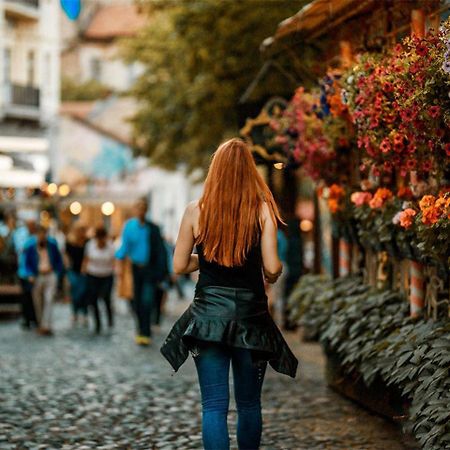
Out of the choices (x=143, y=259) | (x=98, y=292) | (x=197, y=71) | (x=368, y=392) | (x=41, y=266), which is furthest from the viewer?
(x=197, y=71)

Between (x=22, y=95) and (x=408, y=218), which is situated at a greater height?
(x=22, y=95)

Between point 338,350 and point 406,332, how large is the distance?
1.31 m

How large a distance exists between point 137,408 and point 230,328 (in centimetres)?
433

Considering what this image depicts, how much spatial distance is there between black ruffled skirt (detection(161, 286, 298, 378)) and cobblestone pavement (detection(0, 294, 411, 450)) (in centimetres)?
220

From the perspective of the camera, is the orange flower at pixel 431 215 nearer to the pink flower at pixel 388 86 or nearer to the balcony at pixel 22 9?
the pink flower at pixel 388 86

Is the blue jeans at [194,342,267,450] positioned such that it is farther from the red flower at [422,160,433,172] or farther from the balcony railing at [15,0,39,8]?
the balcony railing at [15,0,39,8]

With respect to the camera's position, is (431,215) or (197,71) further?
(197,71)

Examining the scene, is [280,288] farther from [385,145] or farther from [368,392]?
[385,145]

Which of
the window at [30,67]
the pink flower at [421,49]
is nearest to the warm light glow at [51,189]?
the window at [30,67]

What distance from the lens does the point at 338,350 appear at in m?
A: 9.98

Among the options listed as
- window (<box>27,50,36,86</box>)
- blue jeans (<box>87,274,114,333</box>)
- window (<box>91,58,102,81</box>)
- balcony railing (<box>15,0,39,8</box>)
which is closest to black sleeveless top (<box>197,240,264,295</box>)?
blue jeans (<box>87,274,114,333</box>)

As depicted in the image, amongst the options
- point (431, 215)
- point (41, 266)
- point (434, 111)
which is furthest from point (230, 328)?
point (41, 266)

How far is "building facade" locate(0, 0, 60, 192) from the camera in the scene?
4699cm

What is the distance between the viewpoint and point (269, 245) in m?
6.60
